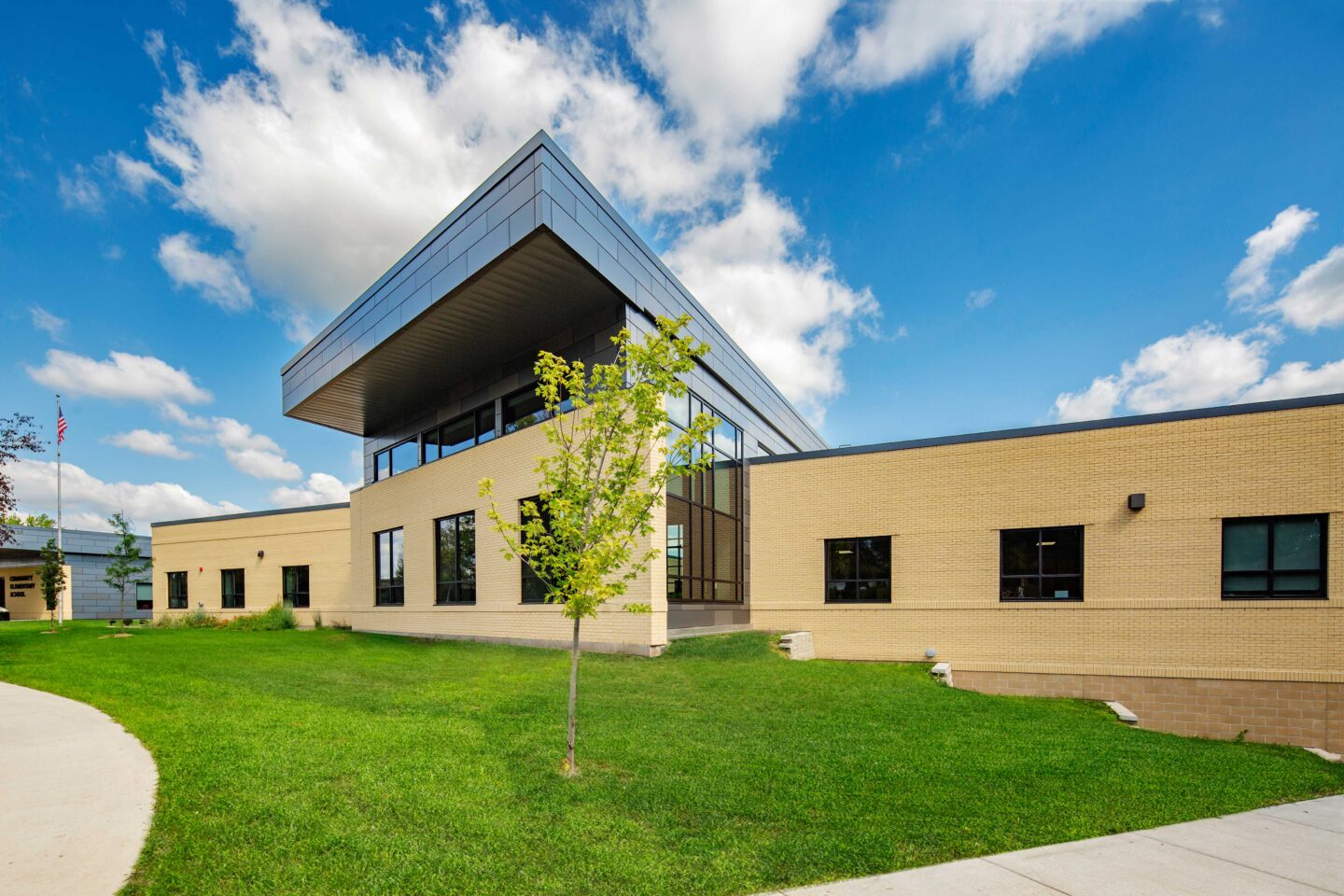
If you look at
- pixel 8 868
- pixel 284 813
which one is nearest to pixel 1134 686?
pixel 284 813

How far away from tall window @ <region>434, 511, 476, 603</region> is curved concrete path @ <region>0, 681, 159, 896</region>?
11.0 metres

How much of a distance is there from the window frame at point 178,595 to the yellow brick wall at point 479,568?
13.0 m

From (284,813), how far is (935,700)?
888 centimetres

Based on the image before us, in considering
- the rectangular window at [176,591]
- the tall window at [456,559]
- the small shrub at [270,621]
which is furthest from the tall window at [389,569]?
the rectangular window at [176,591]

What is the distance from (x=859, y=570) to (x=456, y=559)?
11.6 m

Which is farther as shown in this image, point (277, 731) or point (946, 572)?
point (946, 572)

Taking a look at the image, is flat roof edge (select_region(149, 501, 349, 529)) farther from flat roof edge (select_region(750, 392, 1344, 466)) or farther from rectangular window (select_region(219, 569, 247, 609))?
flat roof edge (select_region(750, 392, 1344, 466))

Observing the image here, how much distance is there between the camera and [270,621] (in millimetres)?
26828

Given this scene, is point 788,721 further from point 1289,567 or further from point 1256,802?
point 1289,567

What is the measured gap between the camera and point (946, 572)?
15.3 m

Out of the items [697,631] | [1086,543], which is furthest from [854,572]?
[1086,543]

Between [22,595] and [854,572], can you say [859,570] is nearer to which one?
[854,572]

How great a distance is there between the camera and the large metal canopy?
14148 mm

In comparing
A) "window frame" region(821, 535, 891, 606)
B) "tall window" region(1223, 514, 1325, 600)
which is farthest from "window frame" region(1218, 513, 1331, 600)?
"window frame" region(821, 535, 891, 606)
